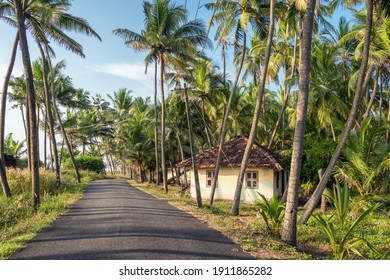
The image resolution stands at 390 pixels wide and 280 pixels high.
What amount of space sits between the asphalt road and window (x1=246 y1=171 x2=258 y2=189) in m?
9.72

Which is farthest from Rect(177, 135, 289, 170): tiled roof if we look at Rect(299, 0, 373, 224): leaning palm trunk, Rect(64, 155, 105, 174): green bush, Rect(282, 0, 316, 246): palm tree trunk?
Rect(64, 155, 105, 174): green bush

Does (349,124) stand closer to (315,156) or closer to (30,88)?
(315,156)

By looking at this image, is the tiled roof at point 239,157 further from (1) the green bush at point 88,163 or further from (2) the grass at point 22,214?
(1) the green bush at point 88,163

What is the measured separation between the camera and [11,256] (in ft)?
18.8

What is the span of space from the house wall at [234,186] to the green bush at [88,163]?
23.4m

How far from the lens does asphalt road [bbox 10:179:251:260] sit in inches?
228

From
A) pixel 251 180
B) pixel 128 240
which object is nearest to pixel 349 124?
pixel 128 240

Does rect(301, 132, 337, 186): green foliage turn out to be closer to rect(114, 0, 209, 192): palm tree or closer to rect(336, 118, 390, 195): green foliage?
rect(336, 118, 390, 195): green foliage

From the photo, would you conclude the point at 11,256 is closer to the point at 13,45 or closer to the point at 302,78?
the point at 302,78

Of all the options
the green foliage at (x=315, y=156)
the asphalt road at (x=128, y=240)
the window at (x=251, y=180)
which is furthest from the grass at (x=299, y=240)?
the window at (x=251, y=180)

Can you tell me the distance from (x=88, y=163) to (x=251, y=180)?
2818cm

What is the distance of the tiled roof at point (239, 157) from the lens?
1847 centimetres

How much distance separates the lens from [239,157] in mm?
19703

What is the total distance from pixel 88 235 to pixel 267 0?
13.0 m
